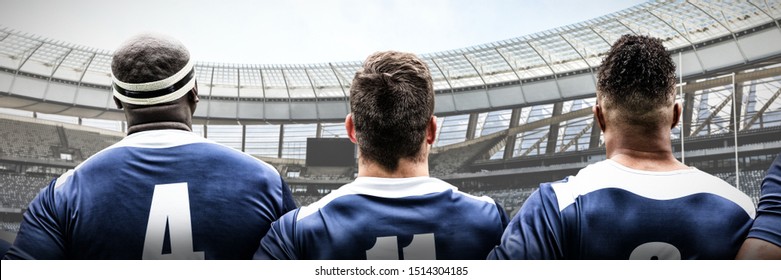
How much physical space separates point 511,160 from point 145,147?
92.1ft

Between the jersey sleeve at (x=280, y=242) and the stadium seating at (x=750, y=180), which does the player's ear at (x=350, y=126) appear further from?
the stadium seating at (x=750, y=180)

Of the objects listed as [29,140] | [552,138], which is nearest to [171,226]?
[552,138]

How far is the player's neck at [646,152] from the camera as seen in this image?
75.7 inches

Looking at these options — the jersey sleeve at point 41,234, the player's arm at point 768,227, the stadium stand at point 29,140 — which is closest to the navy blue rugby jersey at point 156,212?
the jersey sleeve at point 41,234

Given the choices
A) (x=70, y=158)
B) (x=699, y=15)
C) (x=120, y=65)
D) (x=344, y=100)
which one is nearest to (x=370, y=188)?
(x=120, y=65)

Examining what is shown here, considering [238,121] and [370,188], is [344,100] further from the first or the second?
[370,188]

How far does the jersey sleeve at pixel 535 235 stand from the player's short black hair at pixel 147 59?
1217 millimetres

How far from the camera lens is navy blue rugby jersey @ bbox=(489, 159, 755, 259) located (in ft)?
5.90

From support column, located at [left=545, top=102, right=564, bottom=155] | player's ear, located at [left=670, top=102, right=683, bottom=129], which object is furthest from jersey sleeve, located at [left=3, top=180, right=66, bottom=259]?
support column, located at [left=545, top=102, right=564, bottom=155]

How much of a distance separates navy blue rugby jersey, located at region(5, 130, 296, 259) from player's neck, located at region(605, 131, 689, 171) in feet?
3.65

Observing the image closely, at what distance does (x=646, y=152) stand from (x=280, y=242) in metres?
1.16

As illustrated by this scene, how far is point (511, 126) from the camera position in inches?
1110
